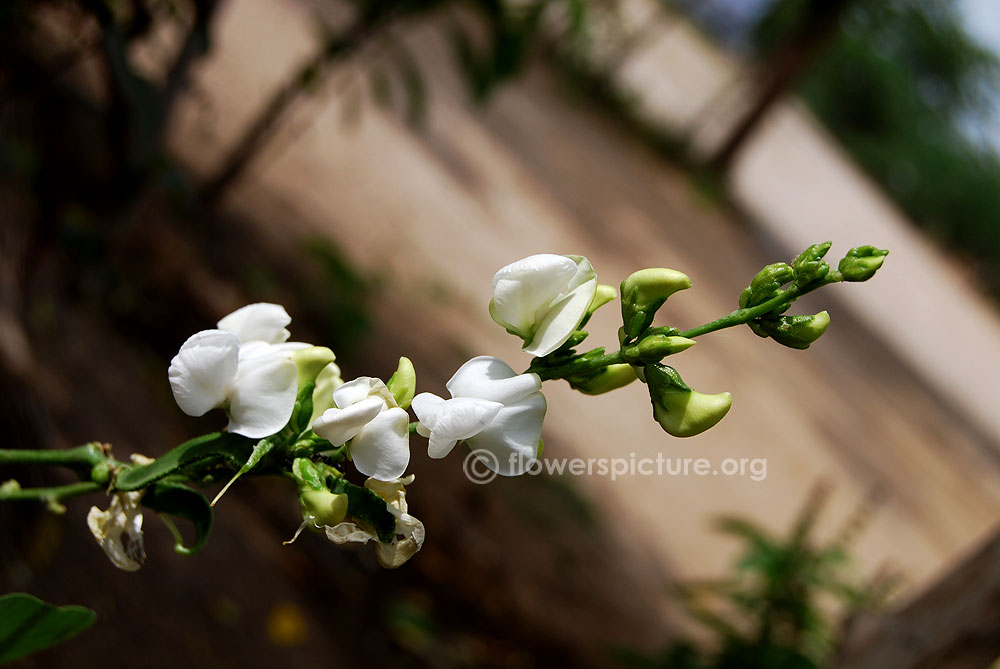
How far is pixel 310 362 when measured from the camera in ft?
1.95

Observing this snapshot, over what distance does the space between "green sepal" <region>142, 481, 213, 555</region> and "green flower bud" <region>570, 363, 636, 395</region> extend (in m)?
0.26

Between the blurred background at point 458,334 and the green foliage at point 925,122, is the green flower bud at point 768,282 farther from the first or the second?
the green foliage at point 925,122

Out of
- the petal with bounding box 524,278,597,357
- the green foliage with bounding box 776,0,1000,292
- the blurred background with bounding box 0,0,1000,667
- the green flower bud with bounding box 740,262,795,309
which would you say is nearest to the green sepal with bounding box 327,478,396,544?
the petal with bounding box 524,278,597,357

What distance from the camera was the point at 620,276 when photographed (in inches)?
A: 240

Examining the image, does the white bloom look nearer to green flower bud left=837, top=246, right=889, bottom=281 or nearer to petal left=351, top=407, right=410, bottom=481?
petal left=351, top=407, right=410, bottom=481

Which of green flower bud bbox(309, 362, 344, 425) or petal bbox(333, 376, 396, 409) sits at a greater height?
petal bbox(333, 376, 396, 409)

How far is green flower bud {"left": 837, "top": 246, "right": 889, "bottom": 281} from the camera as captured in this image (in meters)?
0.59

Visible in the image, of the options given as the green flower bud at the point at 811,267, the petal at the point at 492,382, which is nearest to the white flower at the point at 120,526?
the petal at the point at 492,382

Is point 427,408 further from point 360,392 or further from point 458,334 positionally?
point 458,334

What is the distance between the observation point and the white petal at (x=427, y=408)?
555 mm

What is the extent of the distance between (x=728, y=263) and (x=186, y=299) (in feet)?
18.8

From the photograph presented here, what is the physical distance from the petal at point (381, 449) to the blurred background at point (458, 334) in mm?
890

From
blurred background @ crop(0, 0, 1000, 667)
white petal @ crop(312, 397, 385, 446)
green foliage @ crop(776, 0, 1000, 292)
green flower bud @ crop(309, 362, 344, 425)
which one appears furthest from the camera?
green foliage @ crop(776, 0, 1000, 292)

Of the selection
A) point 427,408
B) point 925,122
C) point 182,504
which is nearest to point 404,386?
point 427,408
